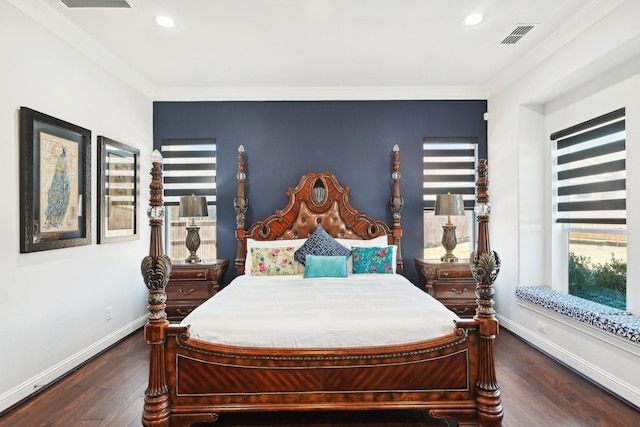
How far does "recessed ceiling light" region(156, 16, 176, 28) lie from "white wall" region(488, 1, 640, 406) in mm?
3383

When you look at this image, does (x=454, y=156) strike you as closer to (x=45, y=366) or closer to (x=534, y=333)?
(x=534, y=333)

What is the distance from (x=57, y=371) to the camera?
2.76m

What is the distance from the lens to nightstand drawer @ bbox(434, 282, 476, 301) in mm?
3957

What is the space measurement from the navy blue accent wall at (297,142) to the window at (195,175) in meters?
0.13

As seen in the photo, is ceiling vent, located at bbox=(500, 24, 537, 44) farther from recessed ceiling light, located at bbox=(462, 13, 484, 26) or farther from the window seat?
the window seat

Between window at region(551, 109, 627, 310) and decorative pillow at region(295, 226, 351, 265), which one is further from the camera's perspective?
decorative pillow at region(295, 226, 351, 265)

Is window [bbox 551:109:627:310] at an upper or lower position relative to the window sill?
upper

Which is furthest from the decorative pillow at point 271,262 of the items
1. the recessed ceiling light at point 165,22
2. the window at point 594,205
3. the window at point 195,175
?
the window at point 594,205

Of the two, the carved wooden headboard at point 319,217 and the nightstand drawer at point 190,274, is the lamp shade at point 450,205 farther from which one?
the nightstand drawer at point 190,274

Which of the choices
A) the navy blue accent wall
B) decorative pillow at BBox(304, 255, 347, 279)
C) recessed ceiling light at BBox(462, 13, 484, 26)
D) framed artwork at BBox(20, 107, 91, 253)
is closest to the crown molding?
the navy blue accent wall

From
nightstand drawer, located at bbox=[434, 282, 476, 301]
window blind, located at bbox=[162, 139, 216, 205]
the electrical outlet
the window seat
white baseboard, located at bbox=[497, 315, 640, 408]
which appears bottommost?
white baseboard, located at bbox=[497, 315, 640, 408]

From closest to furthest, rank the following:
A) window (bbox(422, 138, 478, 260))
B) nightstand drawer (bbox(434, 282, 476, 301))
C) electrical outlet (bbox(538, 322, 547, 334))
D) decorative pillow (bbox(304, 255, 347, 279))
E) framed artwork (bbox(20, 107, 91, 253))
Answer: framed artwork (bbox(20, 107, 91, 253))
electrical outlet (bbox(538, 322, 547, 334))
decorative pillow (bbox(304, 255, 347, 279))
nightstand drawer (bbox(434, 282, 476, 301))
window (bbox(422, 138, 478, 260))

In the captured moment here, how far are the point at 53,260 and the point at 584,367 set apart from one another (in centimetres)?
439

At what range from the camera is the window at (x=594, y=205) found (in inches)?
114
